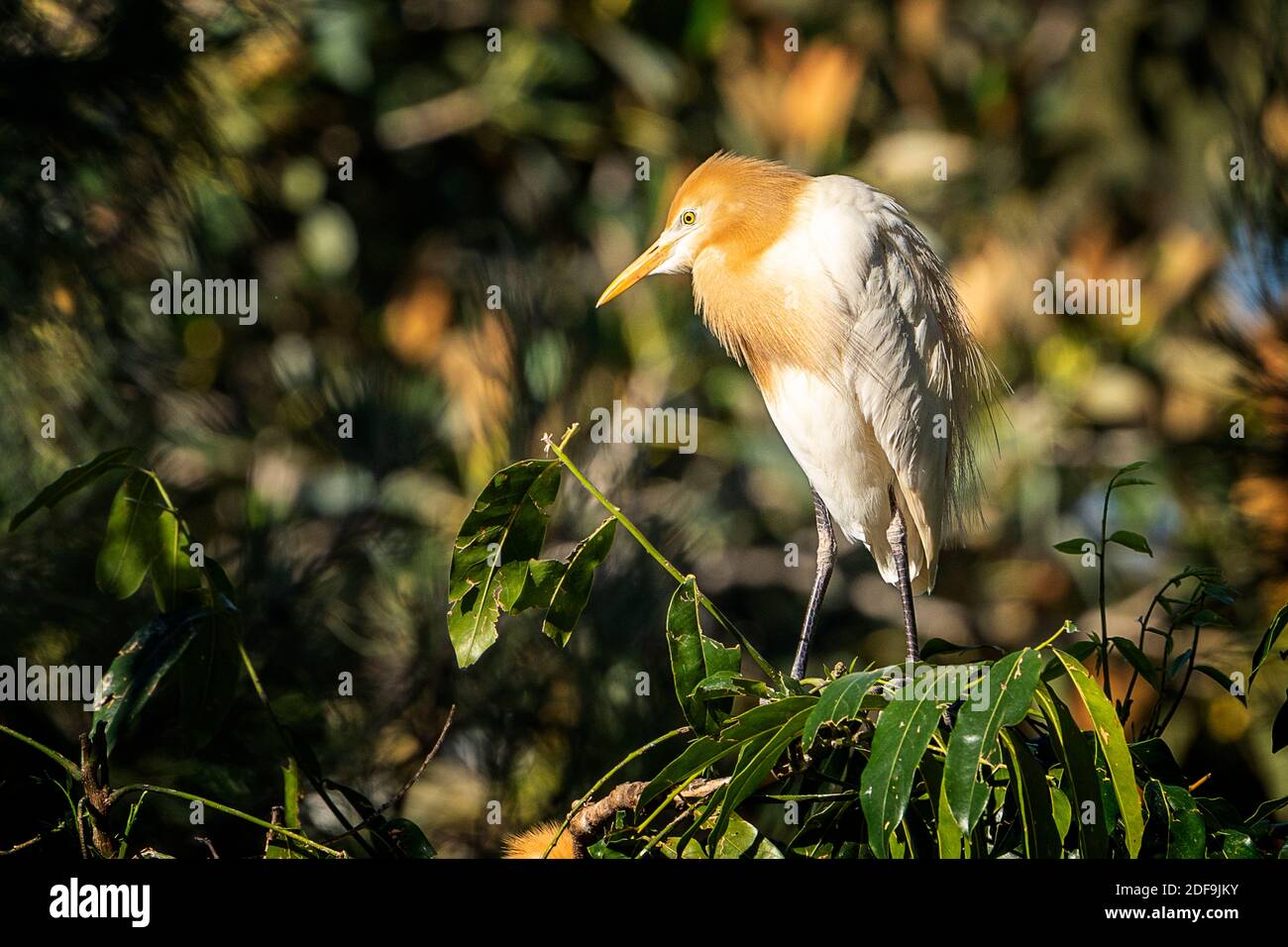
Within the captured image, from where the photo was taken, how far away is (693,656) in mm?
744

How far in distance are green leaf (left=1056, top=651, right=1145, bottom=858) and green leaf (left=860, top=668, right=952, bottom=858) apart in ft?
0.28

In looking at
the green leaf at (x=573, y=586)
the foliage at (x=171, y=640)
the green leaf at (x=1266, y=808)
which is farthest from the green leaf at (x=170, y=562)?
the green leaf at (x=1266, y=808)

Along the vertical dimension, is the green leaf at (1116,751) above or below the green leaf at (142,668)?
below

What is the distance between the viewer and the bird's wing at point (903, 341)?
1.33 meters

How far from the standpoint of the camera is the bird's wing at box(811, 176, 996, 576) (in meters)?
1.33

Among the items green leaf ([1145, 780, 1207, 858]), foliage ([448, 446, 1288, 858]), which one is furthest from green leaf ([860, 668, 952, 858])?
green leaf ([1145, 780, 1207, 858])

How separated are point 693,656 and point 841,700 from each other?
0.14m

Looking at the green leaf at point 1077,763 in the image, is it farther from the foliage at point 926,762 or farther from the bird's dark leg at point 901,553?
the bird's dark leg at point 901,553

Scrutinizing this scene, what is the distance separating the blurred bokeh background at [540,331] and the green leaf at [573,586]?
18.9 inches

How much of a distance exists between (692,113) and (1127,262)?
79 cm

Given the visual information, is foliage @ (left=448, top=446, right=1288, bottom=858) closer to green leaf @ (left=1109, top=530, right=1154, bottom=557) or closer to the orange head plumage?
green leaf @ (left=1109, top=530, right=1154, bottom=557)

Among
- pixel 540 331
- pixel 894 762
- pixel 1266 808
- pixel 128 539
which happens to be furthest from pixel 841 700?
pixel 540 331

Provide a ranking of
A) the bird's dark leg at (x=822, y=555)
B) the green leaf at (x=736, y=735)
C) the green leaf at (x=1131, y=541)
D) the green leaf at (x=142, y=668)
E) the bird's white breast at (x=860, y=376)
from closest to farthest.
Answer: the green leaf at (x=736, y=735) → the green leaf at (x=142, y=668) → the green leaf at (x=1131, y=541) → the bird's white breast at (x=860, y=376) → the bird's dark leg at (x=822, y=555)

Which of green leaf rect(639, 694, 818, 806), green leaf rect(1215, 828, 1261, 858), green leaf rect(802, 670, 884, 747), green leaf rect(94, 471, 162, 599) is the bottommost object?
green leaf rect(1215, 828, 1261, 858)
